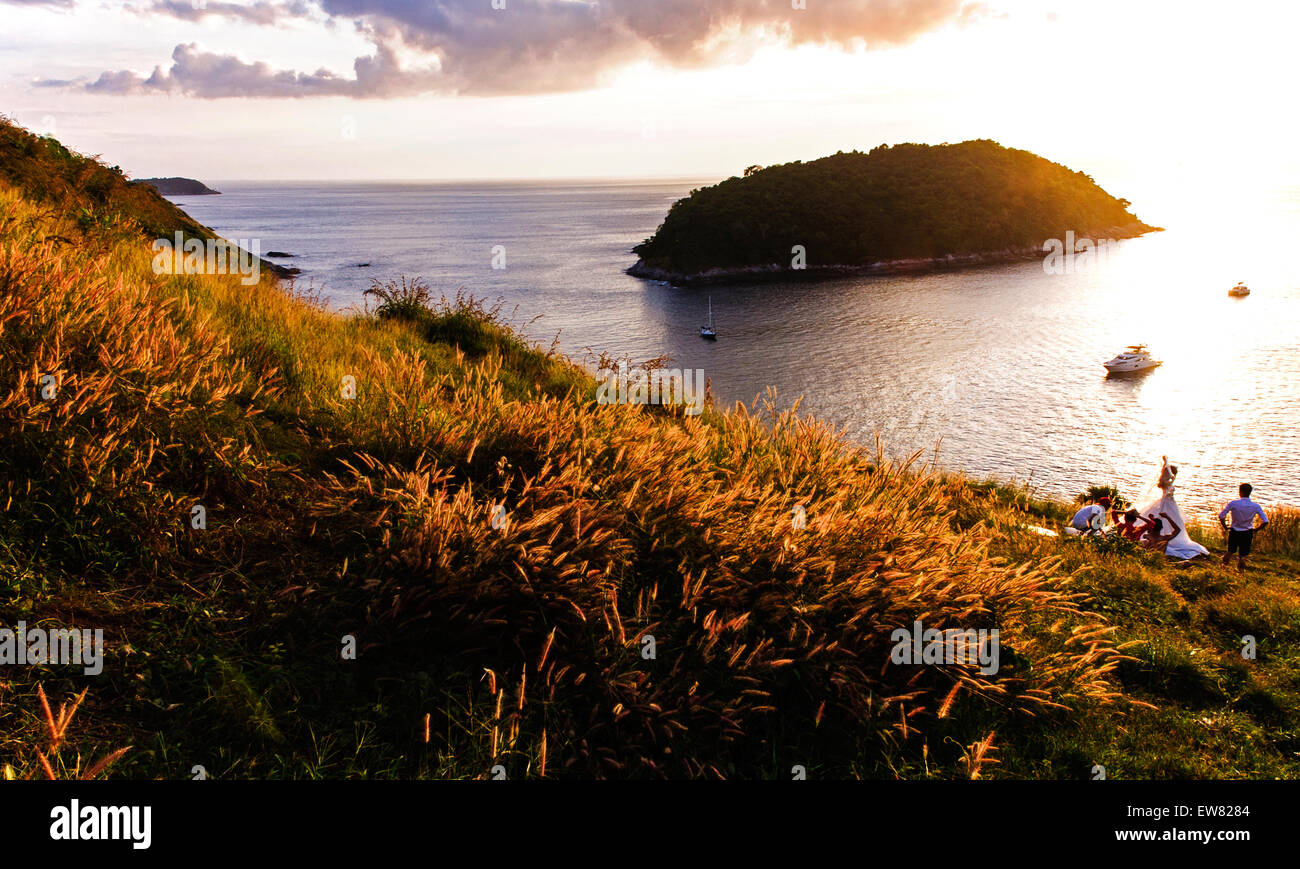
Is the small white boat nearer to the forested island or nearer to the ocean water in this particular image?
the ocean water

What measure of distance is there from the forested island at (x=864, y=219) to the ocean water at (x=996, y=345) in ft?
31.4

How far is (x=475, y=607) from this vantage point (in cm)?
457

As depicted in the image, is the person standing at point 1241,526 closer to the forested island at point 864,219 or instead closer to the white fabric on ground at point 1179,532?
the white fabric on ground at point 1179,532

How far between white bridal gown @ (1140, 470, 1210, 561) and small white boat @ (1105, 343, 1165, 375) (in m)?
63.6

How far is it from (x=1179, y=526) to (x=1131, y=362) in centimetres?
6527

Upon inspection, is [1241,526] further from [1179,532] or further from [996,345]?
[996,345]

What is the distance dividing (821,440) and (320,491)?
4.91 meters

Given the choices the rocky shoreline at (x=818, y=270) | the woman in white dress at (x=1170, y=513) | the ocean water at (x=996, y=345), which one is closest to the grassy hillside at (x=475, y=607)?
the woman in white dress at (x=1170, y=513)

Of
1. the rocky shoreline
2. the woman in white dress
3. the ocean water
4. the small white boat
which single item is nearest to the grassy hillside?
the woman in white dress

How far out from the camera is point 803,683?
465cm

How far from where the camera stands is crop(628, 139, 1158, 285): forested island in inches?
4833

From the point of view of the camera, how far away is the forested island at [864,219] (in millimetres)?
122750
